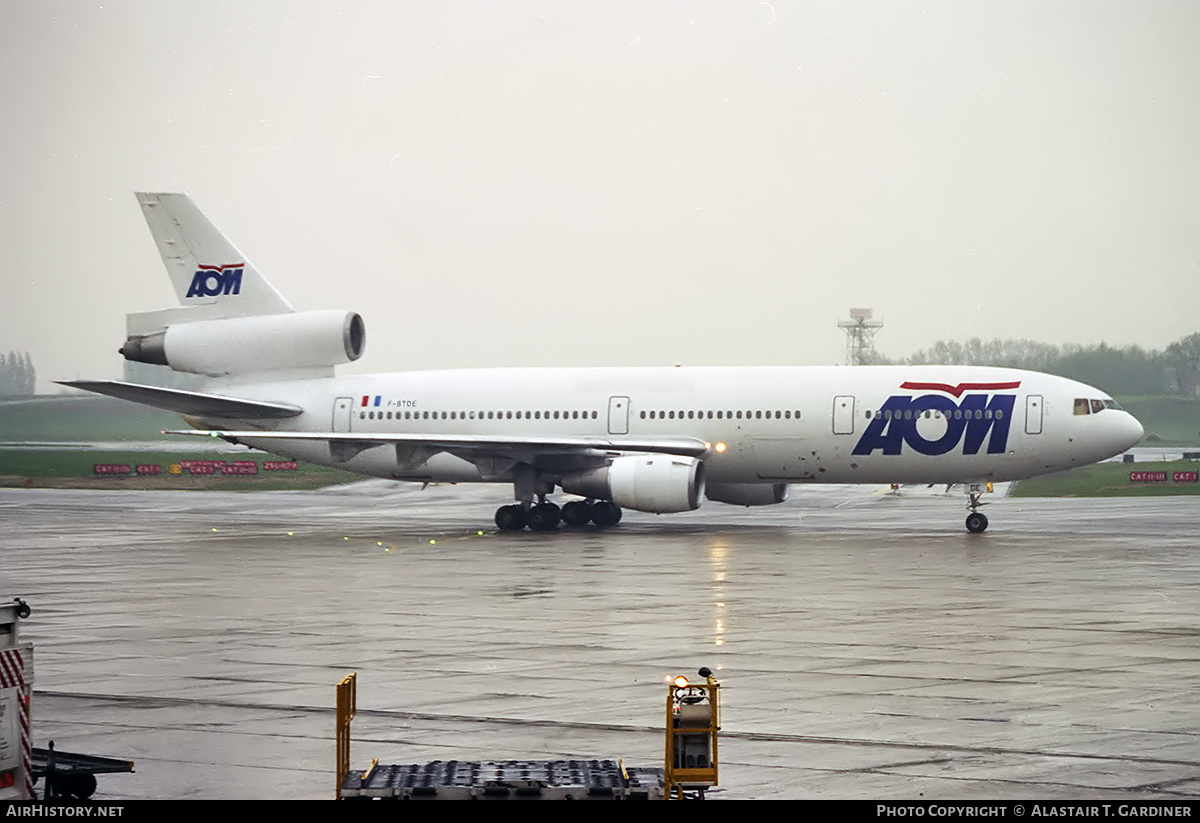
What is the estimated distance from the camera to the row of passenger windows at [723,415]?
35094 mm

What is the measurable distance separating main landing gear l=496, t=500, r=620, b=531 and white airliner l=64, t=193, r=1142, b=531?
35 mm

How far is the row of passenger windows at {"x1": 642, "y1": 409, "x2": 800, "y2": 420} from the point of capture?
3509 cm

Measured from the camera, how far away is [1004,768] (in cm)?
1014

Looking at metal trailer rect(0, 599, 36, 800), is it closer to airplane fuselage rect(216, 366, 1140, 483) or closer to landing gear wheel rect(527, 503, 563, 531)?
airplane fuselage rect(216, 366, 1140, 483)

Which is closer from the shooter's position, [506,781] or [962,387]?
[506,781]

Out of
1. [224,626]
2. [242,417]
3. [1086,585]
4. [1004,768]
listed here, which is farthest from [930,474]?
[1004,768]

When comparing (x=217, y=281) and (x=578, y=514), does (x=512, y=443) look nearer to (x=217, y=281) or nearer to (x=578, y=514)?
(x=578, y=514)

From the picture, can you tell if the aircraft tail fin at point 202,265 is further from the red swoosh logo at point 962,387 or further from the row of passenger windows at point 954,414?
the red swoosh logo at point 962,387

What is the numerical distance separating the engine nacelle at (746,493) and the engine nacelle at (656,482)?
3.80 meters

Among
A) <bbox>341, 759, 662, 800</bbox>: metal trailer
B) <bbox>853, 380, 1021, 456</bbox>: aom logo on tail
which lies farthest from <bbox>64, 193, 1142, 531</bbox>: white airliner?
<bbox>341, 759, 662, 800</bbox>: metal trailer

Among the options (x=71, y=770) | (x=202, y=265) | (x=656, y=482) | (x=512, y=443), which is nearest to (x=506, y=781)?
(x=71, y=770)

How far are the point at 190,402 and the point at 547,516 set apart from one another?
30.7 feet

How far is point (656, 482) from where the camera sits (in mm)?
33562

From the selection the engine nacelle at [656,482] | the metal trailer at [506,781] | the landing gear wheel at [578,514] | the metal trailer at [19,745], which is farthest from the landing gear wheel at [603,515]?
the metal trailer at [19,745]
